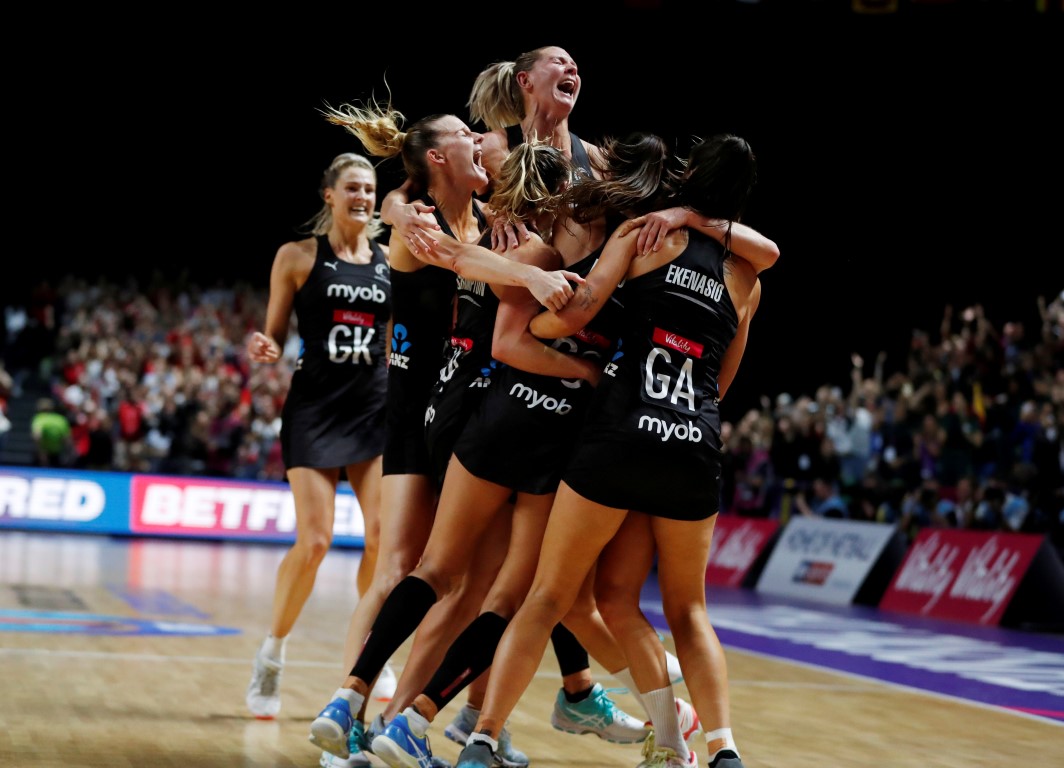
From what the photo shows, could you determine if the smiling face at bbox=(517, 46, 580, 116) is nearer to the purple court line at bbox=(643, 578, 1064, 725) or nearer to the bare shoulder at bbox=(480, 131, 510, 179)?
the bare shoulder at bbox=(480, 131, 510, 179)

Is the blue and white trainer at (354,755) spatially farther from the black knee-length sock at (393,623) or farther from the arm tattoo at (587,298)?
the arm tattoo at (587,298)

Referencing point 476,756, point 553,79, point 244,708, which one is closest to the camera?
point 476,756

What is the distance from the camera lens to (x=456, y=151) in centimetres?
→ 439

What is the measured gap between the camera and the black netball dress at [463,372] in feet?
13.3

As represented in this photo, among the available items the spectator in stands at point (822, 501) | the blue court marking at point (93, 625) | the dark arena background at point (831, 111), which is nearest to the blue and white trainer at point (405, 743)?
the blue court marking at point (93, 625)

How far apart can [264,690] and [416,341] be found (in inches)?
58.4

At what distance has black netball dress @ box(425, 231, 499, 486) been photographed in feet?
13.3

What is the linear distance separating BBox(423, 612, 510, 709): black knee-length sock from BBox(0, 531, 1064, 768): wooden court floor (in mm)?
623

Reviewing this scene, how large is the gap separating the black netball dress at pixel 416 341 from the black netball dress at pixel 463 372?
0.18m

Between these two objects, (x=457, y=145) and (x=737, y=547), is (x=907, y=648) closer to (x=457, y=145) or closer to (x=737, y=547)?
(x=457, y=145)

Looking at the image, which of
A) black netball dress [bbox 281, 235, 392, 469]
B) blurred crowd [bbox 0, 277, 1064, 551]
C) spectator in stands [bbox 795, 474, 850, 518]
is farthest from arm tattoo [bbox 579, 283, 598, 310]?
spectator in stands [bbox 795, 474, 850, 518]

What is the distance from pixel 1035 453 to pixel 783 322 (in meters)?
5.63

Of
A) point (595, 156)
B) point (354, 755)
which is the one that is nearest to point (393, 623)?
point (354, 755)

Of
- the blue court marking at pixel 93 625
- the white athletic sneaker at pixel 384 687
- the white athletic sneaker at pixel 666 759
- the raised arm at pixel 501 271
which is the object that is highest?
the raised arm at pixel 501 271
